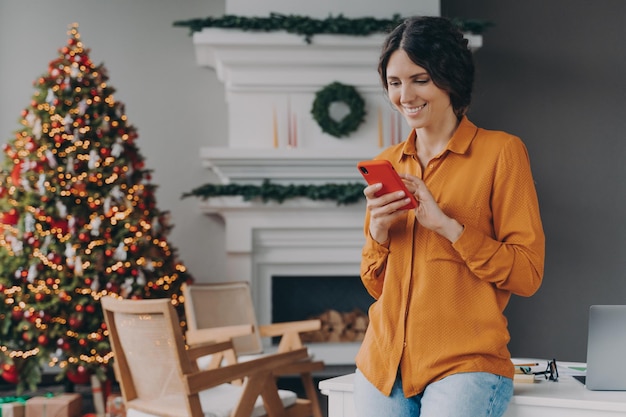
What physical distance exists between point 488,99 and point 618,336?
163 inches

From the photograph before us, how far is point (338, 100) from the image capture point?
514 cm

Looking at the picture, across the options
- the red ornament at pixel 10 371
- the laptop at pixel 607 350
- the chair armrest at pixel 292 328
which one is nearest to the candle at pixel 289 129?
the chair armrest at pixel 292 328

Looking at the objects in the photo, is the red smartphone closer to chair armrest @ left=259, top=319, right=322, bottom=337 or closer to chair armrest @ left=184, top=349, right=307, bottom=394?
chair armrest @ left=184, top=349, right=307, bottom=394

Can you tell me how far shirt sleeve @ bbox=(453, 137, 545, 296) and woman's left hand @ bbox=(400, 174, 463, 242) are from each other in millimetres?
21

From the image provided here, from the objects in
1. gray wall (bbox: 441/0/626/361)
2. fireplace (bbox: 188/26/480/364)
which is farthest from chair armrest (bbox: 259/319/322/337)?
gray wall (bbox: 441/0/626/361)

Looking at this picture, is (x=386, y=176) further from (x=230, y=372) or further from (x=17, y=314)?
(x=17, y=314)

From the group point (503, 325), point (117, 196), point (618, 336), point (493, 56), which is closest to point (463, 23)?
point (493, 56)

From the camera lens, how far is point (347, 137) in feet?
17.0

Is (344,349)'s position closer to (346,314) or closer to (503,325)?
(346,314)

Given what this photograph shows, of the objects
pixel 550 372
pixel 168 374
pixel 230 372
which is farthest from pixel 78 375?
pixel 550 372

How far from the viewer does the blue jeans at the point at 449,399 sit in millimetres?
1443

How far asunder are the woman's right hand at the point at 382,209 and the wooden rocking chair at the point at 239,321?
2609 mm

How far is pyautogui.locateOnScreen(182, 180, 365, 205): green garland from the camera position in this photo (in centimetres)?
498

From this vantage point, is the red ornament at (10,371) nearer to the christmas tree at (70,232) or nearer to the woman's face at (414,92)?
the christmas tree at (70,232)
